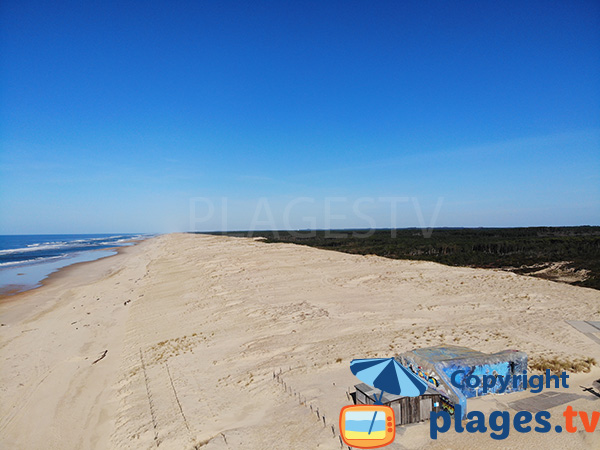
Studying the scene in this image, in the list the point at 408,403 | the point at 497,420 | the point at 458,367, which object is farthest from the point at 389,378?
the point at 497,420

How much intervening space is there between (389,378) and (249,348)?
24.9ft

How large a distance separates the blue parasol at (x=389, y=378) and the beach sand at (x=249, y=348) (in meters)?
1.20

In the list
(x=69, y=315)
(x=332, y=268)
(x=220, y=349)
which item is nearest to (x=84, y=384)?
(x=220, y=349)

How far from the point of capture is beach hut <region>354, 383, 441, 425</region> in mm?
7328

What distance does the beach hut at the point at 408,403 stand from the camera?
7.33 meters

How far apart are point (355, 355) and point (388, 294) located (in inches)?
374

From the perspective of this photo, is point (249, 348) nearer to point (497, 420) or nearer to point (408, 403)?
point (408, 403)

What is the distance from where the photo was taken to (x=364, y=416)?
253 inches

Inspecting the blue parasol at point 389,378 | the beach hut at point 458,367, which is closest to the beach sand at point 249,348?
the beach hut at point 458,367

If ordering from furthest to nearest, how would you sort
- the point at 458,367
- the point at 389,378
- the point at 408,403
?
the point at 458,367 → the point at 408,403 → the point at 389,378

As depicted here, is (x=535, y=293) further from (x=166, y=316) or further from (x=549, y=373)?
(x=166, y=316)

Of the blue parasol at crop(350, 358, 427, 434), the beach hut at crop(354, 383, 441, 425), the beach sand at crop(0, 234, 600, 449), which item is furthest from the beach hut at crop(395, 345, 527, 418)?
the blue parasol at crop(350, 358, 427, 434)

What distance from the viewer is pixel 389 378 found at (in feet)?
23.2

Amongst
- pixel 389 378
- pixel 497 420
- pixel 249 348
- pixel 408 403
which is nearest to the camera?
pixel 389 378
